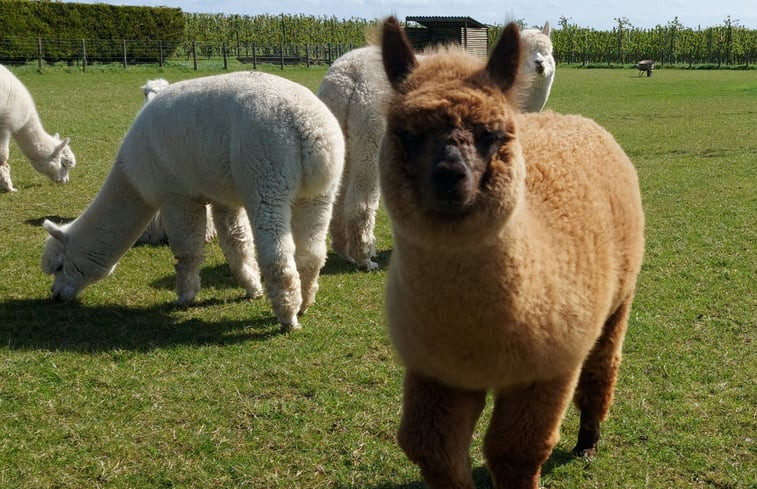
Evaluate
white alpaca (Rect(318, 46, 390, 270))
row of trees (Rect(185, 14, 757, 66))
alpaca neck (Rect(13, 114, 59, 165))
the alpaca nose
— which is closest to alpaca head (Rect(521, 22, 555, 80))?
white alpaca (Rect(318, 46, 390, 270))

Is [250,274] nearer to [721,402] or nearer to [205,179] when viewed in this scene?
[205,179]

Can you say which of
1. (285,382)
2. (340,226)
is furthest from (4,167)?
(285,382)

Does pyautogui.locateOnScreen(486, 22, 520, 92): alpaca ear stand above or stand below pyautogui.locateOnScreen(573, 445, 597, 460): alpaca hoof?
above

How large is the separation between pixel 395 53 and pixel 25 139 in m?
9.36

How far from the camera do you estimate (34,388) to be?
4.42 metres

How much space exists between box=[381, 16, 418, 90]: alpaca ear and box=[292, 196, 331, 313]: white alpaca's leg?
9.03 feet

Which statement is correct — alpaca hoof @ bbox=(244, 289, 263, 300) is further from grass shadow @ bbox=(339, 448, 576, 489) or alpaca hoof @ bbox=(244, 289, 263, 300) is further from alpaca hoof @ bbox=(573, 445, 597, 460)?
alpaca hoof @ bbox=(573, 445, 597, 460)

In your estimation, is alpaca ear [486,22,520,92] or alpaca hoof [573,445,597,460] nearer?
alpaca ear [486,22,520,92]

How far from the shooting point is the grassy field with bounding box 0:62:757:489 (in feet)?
11.7

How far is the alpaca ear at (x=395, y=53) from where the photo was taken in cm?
267

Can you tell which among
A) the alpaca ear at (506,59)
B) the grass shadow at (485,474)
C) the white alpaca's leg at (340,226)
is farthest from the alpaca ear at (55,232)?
the alpaca ear at (506,59)

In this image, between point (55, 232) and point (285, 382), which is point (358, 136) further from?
point (285, 382)

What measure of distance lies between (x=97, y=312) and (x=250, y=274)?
4.01ft

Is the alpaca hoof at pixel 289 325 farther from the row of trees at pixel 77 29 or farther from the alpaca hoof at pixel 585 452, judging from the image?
the row of trees at pixel 77 29
